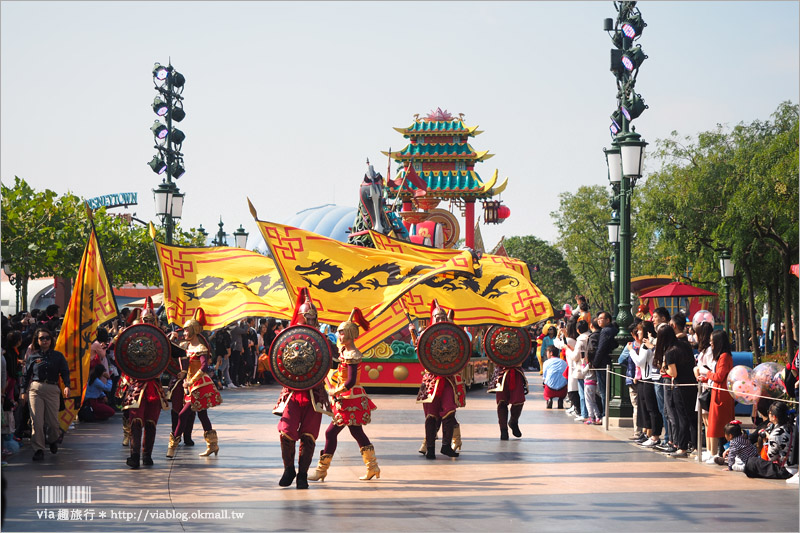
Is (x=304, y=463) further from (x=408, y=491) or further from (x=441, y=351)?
(x=441, y=351)

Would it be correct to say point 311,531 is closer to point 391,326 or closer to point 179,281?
point 391,326

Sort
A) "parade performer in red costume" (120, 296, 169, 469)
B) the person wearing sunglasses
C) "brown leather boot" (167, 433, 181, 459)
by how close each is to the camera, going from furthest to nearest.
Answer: "brown leather boot" (167, 433, 181, 459) < the person wearing sunglasses < "parade performer in red costume" (120, 296, 169, 469)

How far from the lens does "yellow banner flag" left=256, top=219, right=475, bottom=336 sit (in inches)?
519

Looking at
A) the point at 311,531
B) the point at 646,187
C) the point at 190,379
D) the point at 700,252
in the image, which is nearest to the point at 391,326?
the point at 190,379

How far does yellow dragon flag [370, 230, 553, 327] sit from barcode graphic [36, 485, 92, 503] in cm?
588

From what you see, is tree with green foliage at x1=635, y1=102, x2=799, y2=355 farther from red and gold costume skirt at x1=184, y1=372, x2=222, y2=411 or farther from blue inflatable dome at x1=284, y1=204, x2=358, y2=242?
blue inflatable dome at x1=284, y1=204, x2=358, y2=242

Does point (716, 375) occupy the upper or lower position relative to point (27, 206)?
lower

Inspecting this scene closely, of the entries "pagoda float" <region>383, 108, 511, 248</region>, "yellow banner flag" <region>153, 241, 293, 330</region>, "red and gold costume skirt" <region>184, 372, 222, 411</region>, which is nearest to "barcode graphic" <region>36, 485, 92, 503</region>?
"red and gold costume skirt" <region>184, 372, 222, 411</region>

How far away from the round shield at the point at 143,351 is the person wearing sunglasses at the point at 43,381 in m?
0.76

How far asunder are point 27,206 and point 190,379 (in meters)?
13.4

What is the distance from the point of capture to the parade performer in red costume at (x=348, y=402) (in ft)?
36.7

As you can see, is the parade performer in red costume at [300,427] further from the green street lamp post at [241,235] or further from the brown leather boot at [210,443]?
the green street lamp post at [241,235]

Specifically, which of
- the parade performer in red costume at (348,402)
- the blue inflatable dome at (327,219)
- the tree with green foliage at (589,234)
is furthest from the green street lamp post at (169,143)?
the blue inflatable dome at (327,219)

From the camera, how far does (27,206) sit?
24.9 meters
